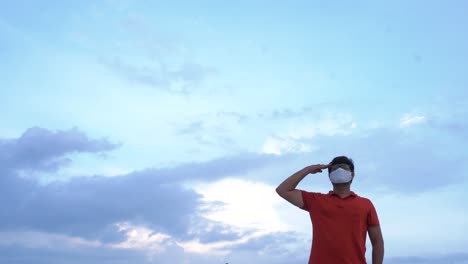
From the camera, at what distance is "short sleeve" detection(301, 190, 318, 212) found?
25.2 ft

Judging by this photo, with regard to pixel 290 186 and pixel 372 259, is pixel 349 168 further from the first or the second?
pixel 372 259

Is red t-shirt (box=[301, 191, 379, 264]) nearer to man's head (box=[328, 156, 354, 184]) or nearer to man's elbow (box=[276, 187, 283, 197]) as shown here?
man's head (box=[328, 156, 354, 184])

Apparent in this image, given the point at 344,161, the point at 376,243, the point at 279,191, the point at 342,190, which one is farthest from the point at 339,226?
the point at 279,191

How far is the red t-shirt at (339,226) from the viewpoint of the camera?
289 inches

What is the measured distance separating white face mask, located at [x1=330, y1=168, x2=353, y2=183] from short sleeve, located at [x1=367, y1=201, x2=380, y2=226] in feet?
1.98

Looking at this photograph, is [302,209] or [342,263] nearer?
[342,263]

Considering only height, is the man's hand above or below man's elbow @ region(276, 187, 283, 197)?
above

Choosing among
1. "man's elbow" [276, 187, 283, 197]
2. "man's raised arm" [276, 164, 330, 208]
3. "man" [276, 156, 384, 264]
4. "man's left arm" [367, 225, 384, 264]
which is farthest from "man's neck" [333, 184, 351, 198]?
"man's elbow" [276, 187, 283, 197]

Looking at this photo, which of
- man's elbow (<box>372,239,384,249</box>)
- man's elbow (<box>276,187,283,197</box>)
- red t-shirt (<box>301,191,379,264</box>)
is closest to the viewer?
red t-shirt (<box>301,191,379,264</box>)

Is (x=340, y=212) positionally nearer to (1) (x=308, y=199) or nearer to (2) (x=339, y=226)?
(2) (x=339, y=226)

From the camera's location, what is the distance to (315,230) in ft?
25.0

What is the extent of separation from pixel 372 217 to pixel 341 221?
55 centimetres

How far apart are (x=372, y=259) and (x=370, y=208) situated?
0.78 m

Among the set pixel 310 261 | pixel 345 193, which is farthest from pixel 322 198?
pixel 310 261
